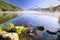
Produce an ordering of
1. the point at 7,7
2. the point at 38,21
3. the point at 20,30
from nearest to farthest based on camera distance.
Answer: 1. the point at 20,30
2. the point at 38,21
3. the point at 7,7

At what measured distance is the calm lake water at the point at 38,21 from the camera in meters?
4.02

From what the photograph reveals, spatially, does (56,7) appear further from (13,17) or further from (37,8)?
(13,17)

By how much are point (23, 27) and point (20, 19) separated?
307 mm

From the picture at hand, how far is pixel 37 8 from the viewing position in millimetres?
4148

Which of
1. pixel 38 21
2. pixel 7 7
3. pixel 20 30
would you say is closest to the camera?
pixel 20 30

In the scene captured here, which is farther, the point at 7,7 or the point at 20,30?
the point at 7,7

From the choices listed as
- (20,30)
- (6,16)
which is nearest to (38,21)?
(20,30)

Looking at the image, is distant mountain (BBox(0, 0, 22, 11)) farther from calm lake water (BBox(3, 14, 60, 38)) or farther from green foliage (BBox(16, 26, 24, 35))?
green foliage (BBox(16, 26, 24, 35))

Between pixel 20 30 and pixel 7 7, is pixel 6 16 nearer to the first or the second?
pixel 7 7

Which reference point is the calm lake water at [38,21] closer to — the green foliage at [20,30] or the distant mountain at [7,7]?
the green foliage at [20,30]

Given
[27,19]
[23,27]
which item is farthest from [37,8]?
[23,27]

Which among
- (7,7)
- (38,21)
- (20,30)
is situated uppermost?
(7,7)

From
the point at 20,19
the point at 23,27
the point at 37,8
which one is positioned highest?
the point at 37,8

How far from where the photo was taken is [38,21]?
4.06 metres
